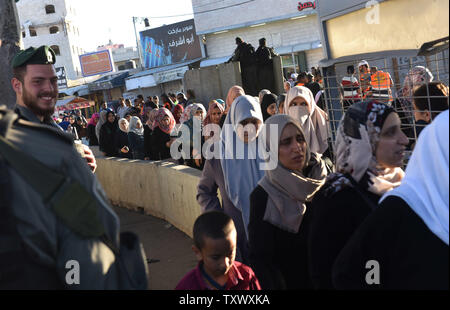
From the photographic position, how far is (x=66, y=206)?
219cm

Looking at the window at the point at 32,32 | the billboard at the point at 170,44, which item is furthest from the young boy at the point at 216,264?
the window at the point at 32,32

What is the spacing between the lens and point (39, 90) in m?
3.55

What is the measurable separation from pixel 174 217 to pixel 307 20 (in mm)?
30345

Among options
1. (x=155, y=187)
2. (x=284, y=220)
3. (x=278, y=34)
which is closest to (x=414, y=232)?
(x=284, y=220)

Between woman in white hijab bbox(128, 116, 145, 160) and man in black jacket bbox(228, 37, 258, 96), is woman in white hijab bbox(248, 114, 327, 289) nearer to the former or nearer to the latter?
woman in white hijab bbox(128, 116, 145, 160)

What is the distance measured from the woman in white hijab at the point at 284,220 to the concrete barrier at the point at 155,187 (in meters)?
3.97

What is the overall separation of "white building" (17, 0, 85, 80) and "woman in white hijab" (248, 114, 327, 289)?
65697mm

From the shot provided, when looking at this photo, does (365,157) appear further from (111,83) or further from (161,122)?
(111,83)

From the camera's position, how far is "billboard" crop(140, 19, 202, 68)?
44.2 m

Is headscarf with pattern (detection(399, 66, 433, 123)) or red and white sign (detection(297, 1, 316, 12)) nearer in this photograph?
headscarf with pattern (detection(399, 66, 433, 123))

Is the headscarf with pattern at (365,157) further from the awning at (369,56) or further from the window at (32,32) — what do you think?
the window at (32,32)

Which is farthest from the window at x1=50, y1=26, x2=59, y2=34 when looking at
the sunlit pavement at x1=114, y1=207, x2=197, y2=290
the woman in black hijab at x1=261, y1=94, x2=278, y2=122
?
the woman in black hijab at x1=261, y1=94, x2=278, y2=122

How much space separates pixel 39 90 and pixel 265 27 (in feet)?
121
